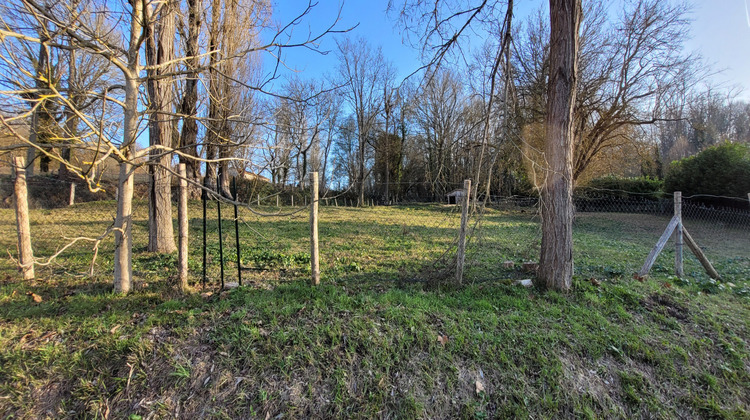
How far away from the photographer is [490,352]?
110 inches

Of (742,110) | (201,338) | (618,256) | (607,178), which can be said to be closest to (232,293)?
(201,338)

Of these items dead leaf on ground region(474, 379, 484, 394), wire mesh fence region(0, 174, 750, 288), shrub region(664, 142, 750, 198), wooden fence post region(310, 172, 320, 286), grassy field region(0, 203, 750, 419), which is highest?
shrub region(664, 142, 750, 198)

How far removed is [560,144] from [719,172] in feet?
47.0

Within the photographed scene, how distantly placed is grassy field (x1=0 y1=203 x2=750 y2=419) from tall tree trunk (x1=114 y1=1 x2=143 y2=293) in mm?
558

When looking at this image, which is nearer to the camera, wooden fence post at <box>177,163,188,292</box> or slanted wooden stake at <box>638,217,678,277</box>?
wooden fence post at <box>177,163,188,292</box>

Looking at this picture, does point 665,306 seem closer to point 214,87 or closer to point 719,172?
point 214,87

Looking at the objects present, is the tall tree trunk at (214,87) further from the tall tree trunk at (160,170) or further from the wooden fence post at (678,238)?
the wooden fence post at (678,238)

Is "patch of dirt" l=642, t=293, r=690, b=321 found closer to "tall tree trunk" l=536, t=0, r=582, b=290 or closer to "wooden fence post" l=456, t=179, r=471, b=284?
"tall tree trunk" l=536, t=0, r=582, b=290

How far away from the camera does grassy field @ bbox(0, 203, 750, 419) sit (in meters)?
2.32

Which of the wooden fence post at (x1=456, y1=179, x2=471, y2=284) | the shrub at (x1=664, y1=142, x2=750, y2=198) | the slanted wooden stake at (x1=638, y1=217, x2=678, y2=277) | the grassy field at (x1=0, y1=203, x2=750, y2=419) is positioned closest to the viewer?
the grassy field at (x1=0, y1=203, x2=750, y2=419)

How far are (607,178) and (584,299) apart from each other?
20536 millimetres

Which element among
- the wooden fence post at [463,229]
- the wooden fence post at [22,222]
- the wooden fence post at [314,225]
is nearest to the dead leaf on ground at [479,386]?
the wooden fence post at [463,229]

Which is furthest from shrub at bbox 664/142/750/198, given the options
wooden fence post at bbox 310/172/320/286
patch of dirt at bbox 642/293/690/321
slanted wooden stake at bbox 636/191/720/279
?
wooden fence post at bbox 310/172/320/286

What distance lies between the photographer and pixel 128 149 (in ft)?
10.0
